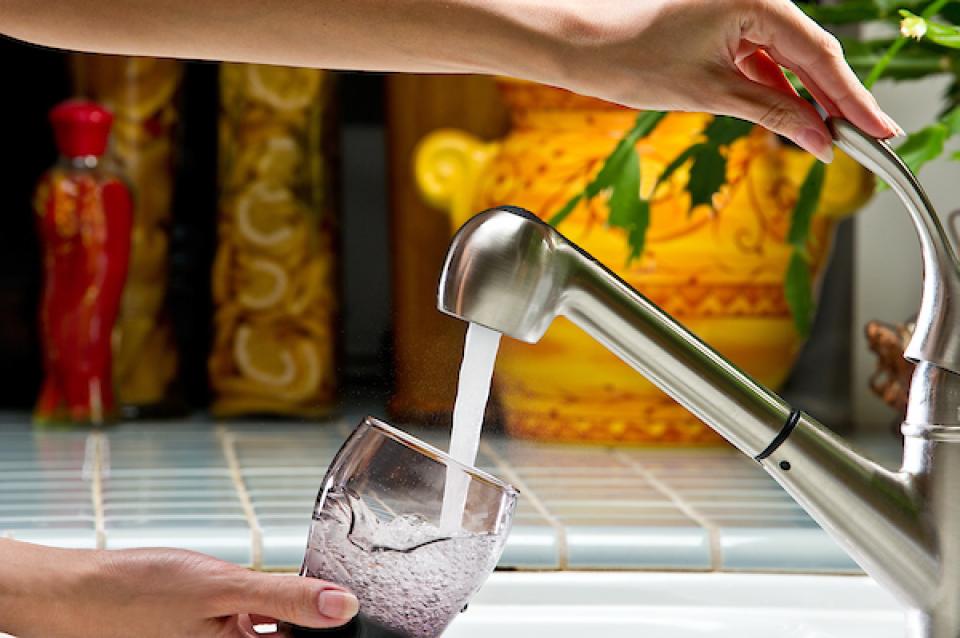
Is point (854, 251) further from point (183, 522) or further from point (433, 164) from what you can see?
point (183, 522)

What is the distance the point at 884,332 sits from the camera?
3.24ft

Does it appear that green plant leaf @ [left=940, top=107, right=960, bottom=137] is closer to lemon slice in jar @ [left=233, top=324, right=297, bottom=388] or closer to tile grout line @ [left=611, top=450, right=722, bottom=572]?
tile grout line @ [left=611, top=450, right=722, bottom=572]

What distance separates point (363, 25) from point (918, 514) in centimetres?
27

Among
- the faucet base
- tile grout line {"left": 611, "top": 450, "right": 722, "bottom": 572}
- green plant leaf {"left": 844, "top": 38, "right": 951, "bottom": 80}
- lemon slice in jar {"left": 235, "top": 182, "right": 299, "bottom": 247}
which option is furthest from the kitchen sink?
lemon slice in jar {"left": 235, "top": 182, "right": 299, "bottom": 247}

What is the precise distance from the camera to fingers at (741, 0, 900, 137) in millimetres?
477

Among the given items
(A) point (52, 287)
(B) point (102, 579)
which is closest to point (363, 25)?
(B) point (102, 579)

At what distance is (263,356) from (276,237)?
98 mm

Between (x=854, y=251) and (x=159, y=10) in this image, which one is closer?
(x=159, y=10)

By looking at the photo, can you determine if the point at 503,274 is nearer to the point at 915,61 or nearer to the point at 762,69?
the point at 762,69

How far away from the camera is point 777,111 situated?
50 cm

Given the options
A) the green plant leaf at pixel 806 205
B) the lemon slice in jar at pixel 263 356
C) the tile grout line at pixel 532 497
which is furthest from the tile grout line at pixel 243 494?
the green plant leaf at pixel 806 205

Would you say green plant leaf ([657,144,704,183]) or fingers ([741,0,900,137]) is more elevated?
fingers ([741,0,900,137])

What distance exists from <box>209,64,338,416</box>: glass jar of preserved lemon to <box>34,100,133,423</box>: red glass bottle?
92mm

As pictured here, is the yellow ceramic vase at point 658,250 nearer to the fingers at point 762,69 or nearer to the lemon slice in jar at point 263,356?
the lemon slice in jar at point 263,356
